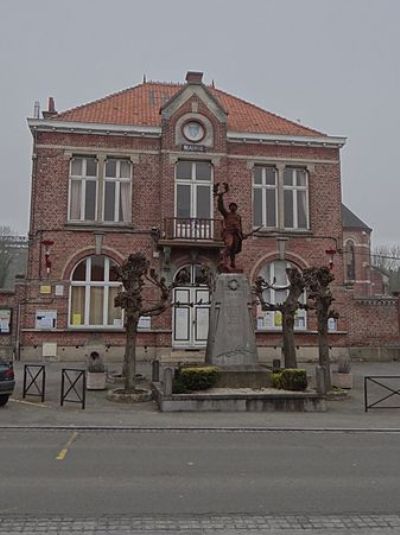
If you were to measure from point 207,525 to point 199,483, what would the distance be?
4.54ft

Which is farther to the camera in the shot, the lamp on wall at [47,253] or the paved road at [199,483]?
the lamp on wall at [47,253]

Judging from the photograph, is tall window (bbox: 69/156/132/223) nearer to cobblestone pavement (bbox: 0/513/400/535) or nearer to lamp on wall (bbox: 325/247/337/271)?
lamp on wall (bbox: 325/247/337/271)

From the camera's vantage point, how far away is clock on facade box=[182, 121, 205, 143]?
23641 mm

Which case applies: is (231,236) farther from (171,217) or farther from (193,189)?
(193,189)

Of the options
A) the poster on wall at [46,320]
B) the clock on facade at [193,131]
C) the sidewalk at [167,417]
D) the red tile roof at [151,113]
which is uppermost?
the red tile roof at [151,113]

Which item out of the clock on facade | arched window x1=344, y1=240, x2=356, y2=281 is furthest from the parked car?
arched window x1=344, y1=240, x2=356, y2=281

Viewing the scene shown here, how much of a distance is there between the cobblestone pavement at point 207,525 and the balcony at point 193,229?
1762 centimetres

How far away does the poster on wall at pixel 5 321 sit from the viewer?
21.8m

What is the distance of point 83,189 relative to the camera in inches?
907

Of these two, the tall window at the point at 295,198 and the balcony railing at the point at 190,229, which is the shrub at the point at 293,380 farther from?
the tall window at the point at 295,198

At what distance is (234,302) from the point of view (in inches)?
559

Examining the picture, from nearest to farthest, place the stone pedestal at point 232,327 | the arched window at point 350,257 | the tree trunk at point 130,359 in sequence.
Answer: the tree trunk at point 130,359, the stone pedestal at point 232,327, the arched window at point 350,257

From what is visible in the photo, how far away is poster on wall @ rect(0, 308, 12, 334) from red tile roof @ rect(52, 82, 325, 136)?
822cm

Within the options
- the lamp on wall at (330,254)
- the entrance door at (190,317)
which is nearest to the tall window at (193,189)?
the entrance door at (190,317)
